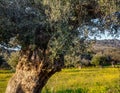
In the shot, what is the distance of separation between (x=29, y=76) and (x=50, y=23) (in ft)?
7.77

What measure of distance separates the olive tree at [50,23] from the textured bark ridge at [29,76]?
21 cm

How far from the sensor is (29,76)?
36.7 feet

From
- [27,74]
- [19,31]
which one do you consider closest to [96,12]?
[19,31]

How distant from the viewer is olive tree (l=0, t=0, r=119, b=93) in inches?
365

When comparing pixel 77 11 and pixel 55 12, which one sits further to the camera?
pixel 77 11

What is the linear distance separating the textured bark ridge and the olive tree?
211 mm

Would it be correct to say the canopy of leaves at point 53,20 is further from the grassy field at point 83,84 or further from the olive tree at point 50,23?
the grassy field at point 83,84

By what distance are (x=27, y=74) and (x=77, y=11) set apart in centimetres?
260

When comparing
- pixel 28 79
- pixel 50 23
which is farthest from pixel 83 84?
pixel 50 23

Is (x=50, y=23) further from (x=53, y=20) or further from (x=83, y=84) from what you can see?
(x=83, y=84)

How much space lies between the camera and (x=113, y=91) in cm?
1898

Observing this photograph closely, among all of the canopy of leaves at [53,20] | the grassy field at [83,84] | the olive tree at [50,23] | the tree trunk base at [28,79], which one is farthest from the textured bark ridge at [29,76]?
the grassy field at [83,84]

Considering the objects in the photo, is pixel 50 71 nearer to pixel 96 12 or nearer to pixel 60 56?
pixel 60 56

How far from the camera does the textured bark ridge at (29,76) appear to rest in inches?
438
